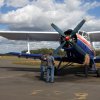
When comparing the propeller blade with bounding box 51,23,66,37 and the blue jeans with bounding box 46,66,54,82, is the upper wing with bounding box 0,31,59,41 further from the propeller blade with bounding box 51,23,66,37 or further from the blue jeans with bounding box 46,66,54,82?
the blue jeans with bounding box 46,66,54,82

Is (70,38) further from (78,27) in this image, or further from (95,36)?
(95,36)

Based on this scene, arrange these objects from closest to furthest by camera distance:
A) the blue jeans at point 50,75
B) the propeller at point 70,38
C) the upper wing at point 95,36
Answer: the blue jeans at point 50,75
the propeller at point 70,38
the upper wing at point 95,36

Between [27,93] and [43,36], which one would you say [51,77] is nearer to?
[27,93]

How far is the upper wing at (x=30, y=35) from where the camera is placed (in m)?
23.6

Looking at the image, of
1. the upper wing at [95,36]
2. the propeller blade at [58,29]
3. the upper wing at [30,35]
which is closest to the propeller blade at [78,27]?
the propeller blade at [58,29]

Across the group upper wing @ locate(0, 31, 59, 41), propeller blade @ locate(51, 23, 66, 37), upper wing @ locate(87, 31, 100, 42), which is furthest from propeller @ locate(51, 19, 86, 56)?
upper wing @ locate(0, 31, 59, 41)

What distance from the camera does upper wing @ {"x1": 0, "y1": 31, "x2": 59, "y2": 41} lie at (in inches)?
928

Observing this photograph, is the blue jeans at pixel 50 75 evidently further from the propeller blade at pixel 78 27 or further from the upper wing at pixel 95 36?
the upper wing at pixel 95 36

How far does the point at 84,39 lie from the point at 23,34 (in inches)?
293

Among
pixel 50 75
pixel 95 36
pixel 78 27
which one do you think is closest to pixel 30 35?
pixel 95 36

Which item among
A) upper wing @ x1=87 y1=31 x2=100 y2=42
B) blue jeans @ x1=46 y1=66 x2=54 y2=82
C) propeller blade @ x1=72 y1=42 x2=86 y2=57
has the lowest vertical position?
blue jeans @ x1=46 y1=66 x2=54 y2=82

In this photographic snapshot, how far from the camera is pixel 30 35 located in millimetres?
24641

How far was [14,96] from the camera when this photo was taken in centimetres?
947

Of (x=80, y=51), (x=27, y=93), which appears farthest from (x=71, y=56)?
(x=27, y=93)
